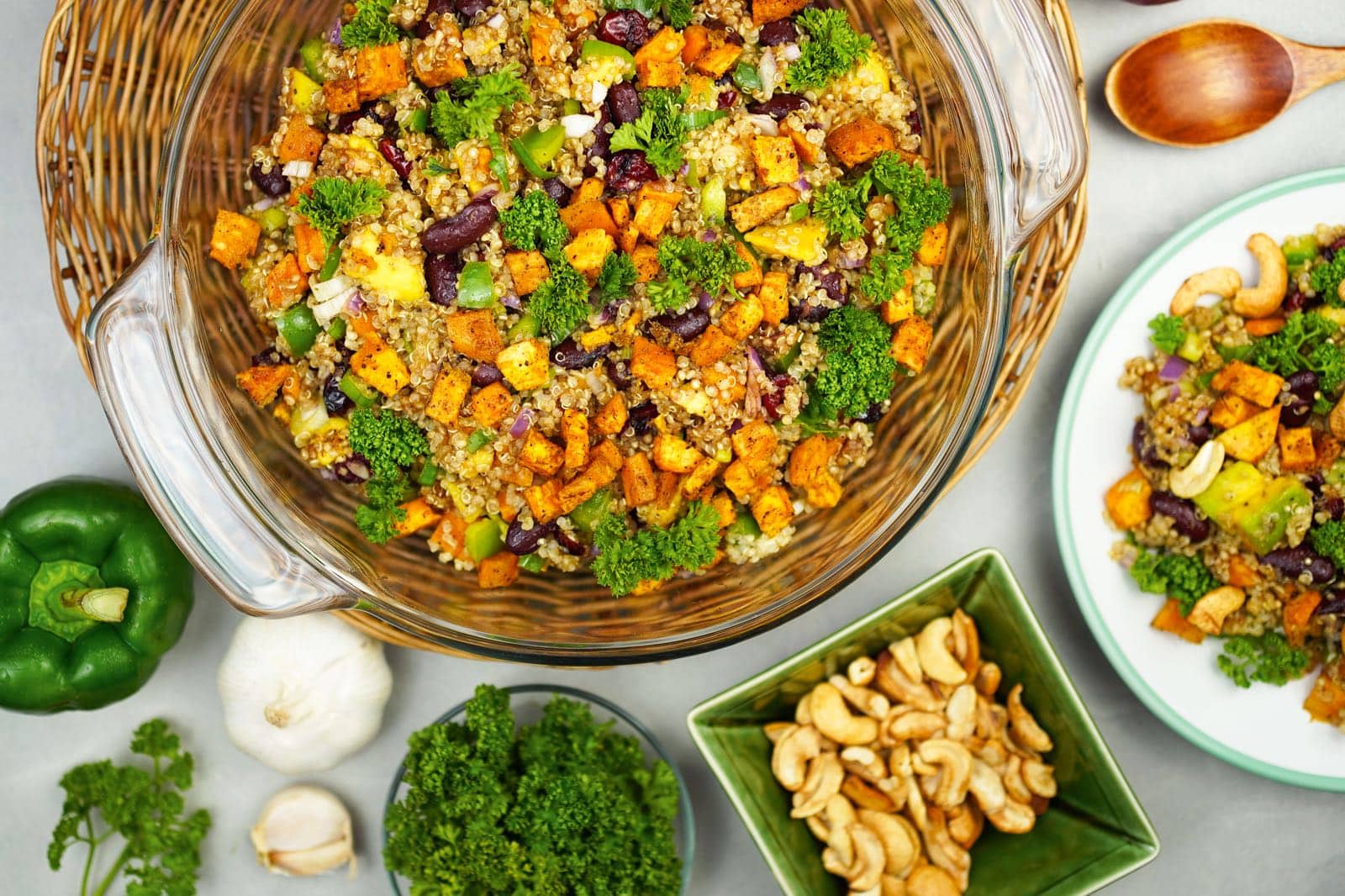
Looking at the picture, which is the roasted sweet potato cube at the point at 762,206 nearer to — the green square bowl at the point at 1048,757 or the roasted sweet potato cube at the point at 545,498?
the roasted sweet potato cube at the point at 545,498

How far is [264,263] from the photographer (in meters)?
2.04

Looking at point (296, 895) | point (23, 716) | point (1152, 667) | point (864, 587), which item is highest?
point (23, 716)

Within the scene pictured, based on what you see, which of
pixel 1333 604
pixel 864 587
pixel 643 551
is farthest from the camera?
pixel 864 587

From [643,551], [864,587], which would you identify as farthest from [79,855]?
[864,587]

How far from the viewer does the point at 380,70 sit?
1.94 meters

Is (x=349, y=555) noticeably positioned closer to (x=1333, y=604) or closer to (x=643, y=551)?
(x=643, y=551)

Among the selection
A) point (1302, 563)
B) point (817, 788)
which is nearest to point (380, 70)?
point (817, 788)

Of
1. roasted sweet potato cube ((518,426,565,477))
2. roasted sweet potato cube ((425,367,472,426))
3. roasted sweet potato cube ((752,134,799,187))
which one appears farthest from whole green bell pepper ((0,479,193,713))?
roasted sweet potato cube ((752,134,799,187))

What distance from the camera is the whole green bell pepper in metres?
2.56

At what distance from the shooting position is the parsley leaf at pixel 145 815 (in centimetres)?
271

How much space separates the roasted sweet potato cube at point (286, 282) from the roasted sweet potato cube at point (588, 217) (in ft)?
1.72

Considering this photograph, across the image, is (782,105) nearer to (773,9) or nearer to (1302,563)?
(773,9)

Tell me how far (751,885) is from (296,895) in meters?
1.24

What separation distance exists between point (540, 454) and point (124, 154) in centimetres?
126
